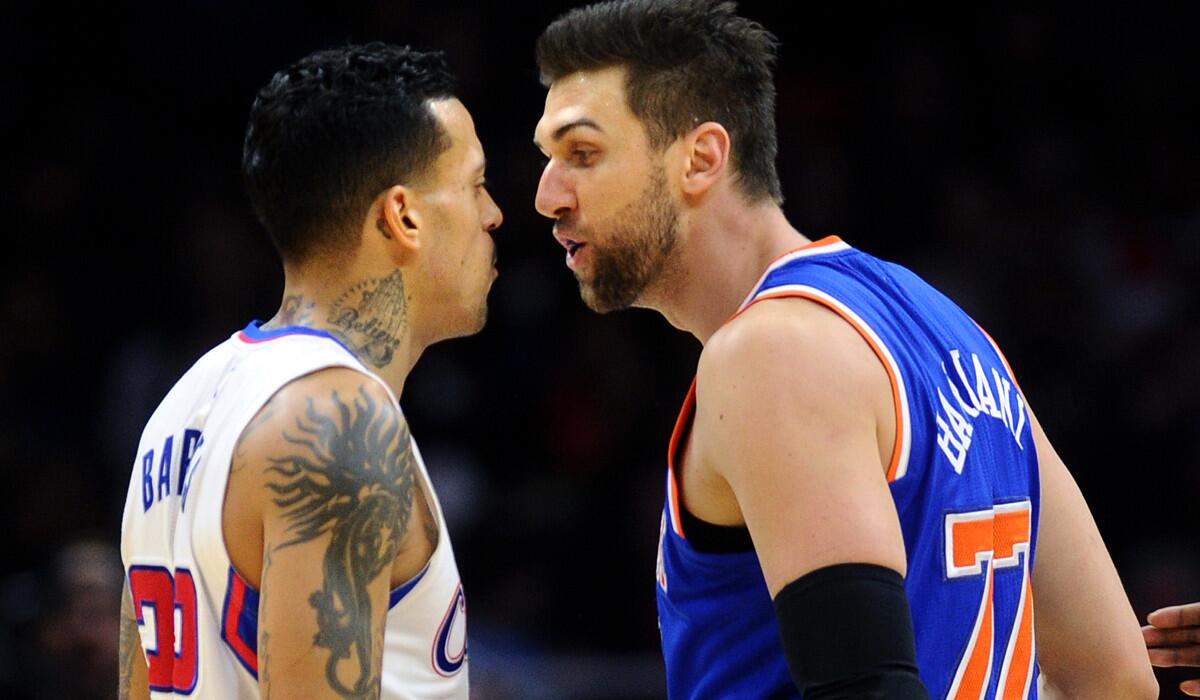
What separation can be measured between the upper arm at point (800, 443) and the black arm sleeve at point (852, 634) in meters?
0.03

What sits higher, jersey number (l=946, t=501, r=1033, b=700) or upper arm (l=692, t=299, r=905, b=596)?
upper arm (l=692, t=299, r=905, b=596)

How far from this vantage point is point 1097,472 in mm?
6426

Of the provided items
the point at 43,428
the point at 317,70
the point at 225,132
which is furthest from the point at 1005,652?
the point at 225,132

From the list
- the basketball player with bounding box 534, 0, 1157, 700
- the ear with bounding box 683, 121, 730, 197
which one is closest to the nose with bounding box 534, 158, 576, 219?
the basketball player with bounding box 534, 0, 1157, 700

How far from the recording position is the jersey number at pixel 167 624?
8.10 ft

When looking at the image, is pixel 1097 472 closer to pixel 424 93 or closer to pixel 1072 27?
pixel 1072 27

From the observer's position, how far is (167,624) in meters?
Answer: 2.59

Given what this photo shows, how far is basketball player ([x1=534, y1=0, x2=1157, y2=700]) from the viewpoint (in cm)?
212

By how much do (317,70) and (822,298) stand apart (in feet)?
3.36

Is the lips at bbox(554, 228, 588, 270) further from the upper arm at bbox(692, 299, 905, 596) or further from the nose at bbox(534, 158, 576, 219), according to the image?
the upper arm at bbox(692, 299, 905, 596)

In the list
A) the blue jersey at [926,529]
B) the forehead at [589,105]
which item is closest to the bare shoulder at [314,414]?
the blue jersey at [926,529]

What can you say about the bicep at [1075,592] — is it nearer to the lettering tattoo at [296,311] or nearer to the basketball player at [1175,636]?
the basketball player at [1175,636]

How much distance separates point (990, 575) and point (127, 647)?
1591 millimetres

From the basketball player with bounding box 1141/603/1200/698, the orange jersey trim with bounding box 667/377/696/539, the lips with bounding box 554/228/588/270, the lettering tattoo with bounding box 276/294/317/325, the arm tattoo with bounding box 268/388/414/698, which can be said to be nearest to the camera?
the arm tattoo with bounding box 268/388/414/698
